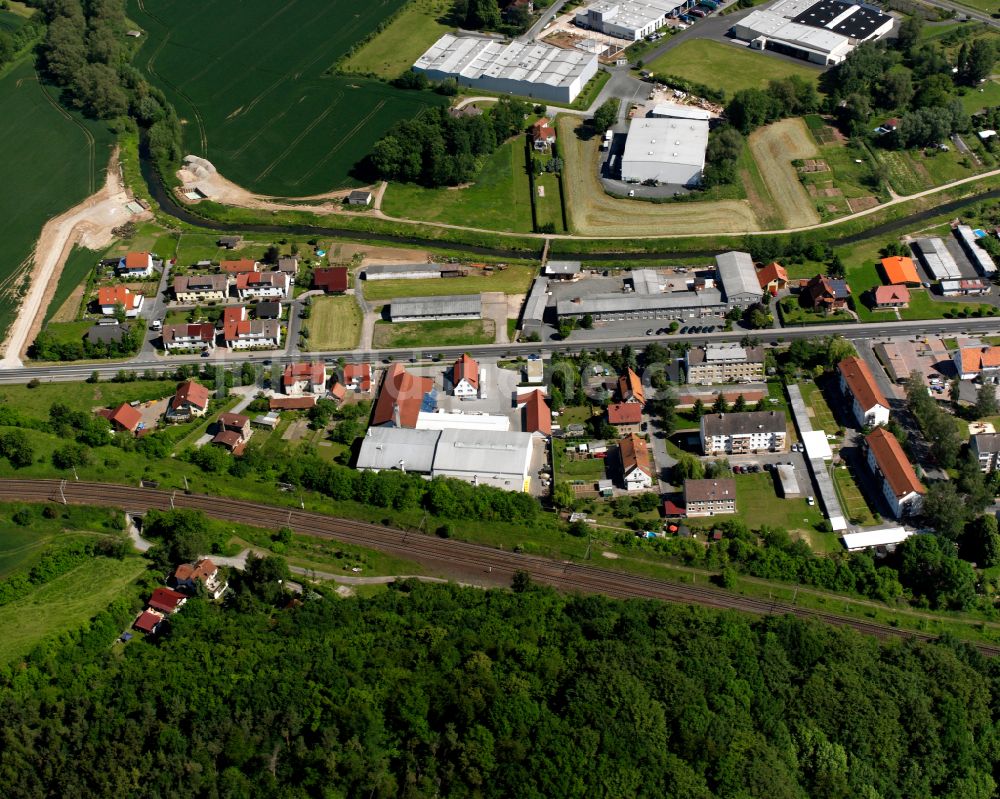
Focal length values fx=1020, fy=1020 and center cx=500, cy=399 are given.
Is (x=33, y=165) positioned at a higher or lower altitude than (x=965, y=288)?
higher

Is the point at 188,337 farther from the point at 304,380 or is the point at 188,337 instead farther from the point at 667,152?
the point at 667,152

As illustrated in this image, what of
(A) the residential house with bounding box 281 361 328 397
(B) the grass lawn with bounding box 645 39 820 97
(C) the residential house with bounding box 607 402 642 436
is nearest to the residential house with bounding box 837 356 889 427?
(C) the residential house with bounding box 607 402 642 436

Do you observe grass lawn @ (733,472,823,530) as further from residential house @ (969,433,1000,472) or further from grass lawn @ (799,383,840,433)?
residential house @ (969,433,1000,472)

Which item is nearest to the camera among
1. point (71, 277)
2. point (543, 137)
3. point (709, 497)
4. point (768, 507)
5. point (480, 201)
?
point (709, 497)

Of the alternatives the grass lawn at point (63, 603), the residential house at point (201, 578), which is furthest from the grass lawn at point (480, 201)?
the grass lawn at point (63, 603)

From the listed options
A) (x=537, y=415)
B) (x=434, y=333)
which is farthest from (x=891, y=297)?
(x=434, y=333)

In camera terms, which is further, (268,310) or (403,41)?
(403,41)
